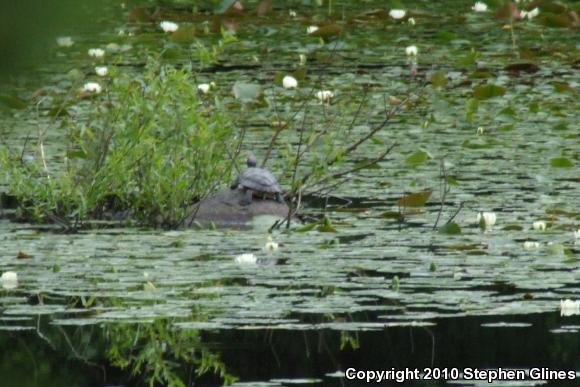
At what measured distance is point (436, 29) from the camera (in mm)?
12055

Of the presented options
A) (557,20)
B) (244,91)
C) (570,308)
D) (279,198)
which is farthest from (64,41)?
(557,20)

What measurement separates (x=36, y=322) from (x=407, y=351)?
1061 mm

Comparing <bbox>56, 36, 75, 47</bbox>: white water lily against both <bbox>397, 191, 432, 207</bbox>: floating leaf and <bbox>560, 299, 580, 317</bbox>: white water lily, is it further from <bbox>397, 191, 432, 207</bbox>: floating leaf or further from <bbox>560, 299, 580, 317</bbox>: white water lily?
<bbox>397, 191, 432, 207</bbox>: floating leaf

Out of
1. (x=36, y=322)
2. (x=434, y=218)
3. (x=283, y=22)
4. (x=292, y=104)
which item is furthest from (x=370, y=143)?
(x=283, y=22)

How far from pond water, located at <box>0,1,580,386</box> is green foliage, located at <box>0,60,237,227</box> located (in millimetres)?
166

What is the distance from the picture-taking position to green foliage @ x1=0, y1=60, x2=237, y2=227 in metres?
5.48

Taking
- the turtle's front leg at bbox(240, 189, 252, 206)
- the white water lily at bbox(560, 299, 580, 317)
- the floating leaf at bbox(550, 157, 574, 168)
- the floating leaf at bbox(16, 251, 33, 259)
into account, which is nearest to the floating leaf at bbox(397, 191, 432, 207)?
the turtle's front leg at bbox(240, 189, 252, 206)

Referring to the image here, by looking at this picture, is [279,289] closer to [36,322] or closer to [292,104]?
[36,322]

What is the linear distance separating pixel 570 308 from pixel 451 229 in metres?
1.30

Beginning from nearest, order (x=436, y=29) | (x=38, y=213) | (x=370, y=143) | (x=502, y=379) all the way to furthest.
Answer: (x=502, y=379) → (x=38, y=213) → (x=370, y=143) → (x=436, y=29)

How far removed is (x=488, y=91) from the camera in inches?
314

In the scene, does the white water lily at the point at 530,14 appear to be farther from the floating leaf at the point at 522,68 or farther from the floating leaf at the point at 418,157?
the floating leaf at the point at 418,157

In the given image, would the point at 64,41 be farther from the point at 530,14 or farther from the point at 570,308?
the point at 530,14

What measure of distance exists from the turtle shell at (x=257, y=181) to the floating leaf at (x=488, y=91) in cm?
254
